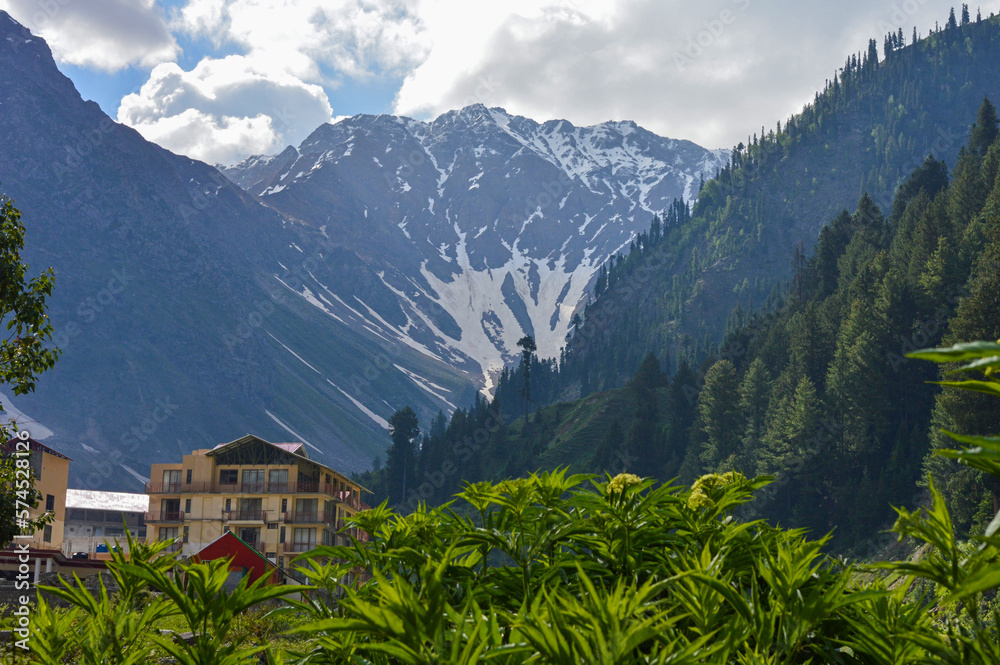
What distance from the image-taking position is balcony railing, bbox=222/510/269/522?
8825 cm

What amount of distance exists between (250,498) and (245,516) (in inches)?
73.4

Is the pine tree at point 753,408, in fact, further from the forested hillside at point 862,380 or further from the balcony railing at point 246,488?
the balcony railing at point 246,488

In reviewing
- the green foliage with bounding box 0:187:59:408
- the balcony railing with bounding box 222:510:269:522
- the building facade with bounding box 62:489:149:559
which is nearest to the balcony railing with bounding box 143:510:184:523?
the balcony railing with bounding box 222:510:269:522

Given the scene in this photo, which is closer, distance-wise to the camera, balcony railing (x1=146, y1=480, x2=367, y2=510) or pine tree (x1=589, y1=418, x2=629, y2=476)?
balcony railing (x1=146, y1=480, x2=367, y2=510)

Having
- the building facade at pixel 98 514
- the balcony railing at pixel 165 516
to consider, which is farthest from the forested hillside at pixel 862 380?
the building facade at pixel 98 514

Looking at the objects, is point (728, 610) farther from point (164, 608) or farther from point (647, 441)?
point (647, 441)

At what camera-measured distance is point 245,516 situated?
88.8 m

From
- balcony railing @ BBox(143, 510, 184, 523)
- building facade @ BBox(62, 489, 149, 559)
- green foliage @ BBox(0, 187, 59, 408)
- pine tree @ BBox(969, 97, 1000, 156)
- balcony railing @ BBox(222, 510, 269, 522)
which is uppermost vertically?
pine tree @ BBox(969, 97, 1000, 156)

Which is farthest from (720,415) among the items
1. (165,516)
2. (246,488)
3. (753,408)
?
(165,516)

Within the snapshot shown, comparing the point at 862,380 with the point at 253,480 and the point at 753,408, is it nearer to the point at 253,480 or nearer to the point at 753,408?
the point at 753,408

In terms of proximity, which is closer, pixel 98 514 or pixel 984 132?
pixel 984 132

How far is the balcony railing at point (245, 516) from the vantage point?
290ft

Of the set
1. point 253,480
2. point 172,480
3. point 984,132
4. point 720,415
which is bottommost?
point 172,480

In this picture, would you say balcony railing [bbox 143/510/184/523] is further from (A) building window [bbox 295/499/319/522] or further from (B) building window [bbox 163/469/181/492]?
(A) building window [bbox 295/499/319/522]
